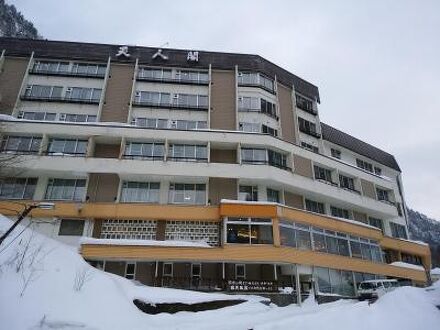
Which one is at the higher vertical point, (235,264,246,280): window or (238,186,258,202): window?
(238,186,258,202): window

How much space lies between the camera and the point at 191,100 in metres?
39.5

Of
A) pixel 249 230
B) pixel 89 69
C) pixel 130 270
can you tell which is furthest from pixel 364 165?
pixel 89 69

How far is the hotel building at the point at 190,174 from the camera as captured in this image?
28.5 metres

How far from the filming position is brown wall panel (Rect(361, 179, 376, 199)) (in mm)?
41406

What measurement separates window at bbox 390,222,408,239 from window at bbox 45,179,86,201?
1365 inches

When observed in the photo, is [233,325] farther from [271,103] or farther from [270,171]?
[271,103]

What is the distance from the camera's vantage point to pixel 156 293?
1903 cm

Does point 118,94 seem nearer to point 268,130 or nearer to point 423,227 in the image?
point 268,130

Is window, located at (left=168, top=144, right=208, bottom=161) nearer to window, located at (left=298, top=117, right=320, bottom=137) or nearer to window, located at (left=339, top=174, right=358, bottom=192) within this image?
window, located at (left=298, top=117, right=320, bottom=137)

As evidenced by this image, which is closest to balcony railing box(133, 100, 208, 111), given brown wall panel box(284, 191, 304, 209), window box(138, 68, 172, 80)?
window box(138, 68, 172, 80)

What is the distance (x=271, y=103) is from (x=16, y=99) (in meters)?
25.4

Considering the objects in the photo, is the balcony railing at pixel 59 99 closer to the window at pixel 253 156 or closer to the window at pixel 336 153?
the window at pixel 253 156

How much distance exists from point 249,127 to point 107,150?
13.9 meters

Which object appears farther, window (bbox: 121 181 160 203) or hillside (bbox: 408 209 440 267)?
hillside (bbox: 408 209 440 267)
